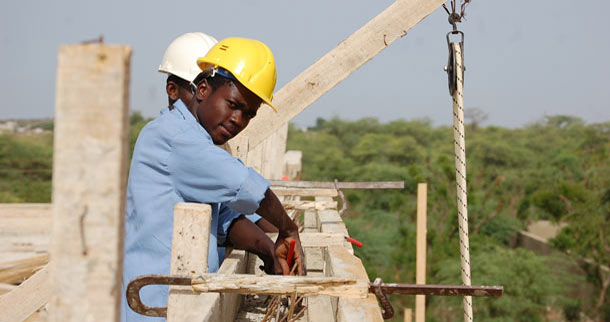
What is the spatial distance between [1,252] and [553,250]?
60.0 ft

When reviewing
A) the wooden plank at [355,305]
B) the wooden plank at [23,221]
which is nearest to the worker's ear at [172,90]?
the wooden plank at [355,305]

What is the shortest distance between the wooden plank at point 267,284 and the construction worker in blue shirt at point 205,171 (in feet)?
1.34

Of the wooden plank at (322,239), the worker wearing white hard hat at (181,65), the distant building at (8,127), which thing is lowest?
the wooden plank at (322,239)

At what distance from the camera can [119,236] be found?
1135mm

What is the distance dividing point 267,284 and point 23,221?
5.53 meters

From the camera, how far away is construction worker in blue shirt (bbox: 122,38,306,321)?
2.31m

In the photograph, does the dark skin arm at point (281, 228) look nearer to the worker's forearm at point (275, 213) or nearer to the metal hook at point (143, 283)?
the worker's forearm at point (275, 213)

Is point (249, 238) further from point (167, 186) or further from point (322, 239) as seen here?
point (167, 186)

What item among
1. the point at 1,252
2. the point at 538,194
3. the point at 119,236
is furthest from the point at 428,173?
the point at 119,236

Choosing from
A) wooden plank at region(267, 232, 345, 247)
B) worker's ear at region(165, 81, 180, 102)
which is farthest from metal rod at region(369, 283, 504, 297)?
worker's ear at region(165, 81, 180, 102)

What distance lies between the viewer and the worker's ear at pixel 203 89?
2.67 metres

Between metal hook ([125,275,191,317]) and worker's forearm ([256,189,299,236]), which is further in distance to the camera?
worker's forearm ([256,189,299,236])

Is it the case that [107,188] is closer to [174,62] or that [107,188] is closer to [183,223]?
[183,223]

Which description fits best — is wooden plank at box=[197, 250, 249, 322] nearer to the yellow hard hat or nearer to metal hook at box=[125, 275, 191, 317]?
metal hook at box=[125, 275, 191, 317]
